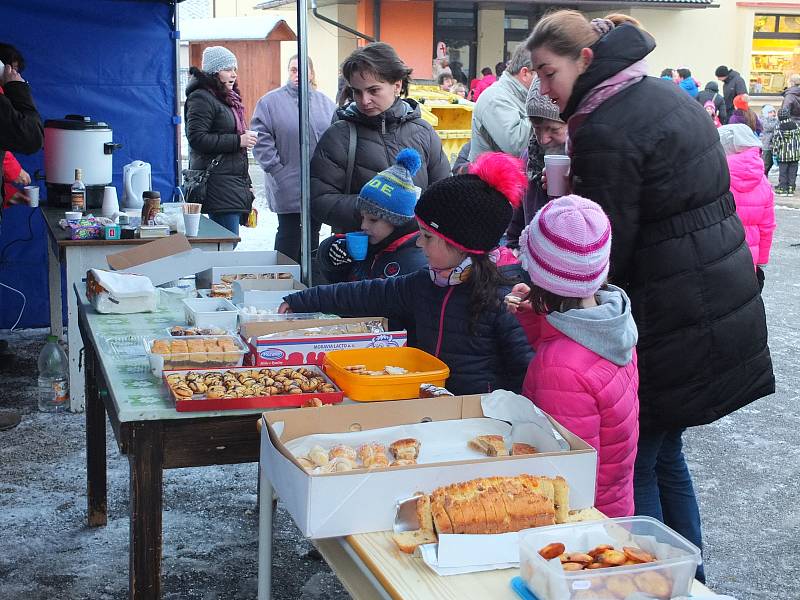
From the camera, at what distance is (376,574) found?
5.01 ft

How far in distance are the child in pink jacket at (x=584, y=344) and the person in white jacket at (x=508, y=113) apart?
2385 millimetres

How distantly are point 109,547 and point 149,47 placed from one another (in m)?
4.10

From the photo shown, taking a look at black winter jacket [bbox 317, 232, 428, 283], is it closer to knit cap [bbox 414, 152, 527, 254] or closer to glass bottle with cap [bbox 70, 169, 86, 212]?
knit cap [bbox 414, 152, 527, 254]

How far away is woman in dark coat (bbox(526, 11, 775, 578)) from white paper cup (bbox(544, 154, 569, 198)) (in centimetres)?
15

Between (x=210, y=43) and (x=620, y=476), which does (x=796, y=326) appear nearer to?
(x=620, y=476)

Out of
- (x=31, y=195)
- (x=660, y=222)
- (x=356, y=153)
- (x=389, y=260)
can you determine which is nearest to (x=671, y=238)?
(x=660, y=222)

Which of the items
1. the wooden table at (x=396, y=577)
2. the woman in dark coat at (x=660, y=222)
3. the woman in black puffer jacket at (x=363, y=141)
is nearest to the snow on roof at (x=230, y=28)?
the woman in black puffer jacket at (x=363, y=141)

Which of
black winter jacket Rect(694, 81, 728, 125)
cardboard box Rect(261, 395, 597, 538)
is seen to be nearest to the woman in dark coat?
cardboard box Rect(261, 395, 597, 538)

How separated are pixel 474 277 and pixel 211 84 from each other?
3990mm

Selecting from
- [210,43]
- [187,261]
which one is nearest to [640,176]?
[187,261]

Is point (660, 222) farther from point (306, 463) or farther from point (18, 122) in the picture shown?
point (18, 122)

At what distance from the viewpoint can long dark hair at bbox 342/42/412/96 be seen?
3758 millimetres

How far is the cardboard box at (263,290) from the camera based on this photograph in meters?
3.11

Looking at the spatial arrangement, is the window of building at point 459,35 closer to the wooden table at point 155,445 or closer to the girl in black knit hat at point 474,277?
the girl in black knit hat at point 474,277
